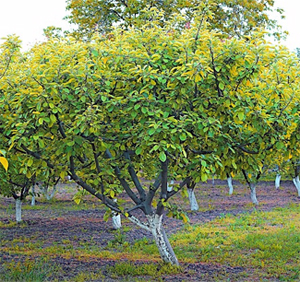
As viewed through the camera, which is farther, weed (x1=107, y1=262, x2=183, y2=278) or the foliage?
the foliage

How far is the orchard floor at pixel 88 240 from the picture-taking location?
7.65 metres

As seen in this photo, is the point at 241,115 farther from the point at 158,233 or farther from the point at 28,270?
the point at 28,270

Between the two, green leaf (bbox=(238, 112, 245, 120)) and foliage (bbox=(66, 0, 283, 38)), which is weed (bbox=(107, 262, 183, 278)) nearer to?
green leaf (bbox=(238, 112, 245, 120))

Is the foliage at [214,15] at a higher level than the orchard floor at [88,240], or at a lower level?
higher

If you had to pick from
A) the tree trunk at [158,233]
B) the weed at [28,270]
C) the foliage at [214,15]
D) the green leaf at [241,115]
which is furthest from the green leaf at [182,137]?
the foliage at [214,15]

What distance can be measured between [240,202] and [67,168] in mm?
14512

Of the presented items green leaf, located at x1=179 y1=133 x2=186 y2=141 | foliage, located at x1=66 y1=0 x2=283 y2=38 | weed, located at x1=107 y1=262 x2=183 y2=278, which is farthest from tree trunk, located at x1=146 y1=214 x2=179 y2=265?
foliage, located at x1=66 y1=0 x2=283 y2=38

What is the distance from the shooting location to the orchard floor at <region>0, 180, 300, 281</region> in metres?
7.65

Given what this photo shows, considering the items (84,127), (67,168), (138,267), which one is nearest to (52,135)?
(67,168)

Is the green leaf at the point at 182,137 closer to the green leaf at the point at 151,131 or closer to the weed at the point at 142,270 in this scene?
the green leaf at the point at 151,131

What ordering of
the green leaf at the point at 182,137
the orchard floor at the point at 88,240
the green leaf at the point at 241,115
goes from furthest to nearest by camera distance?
1. the orchard floor at the point at 88,240
2. the green leaf at the point at 241,115
3. the green leaf at the point at 182,137

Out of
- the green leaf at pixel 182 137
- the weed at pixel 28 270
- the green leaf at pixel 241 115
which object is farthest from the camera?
the weed at pixel 28 270

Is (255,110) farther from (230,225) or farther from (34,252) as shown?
(230,225)

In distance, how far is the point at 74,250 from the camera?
999 cm
